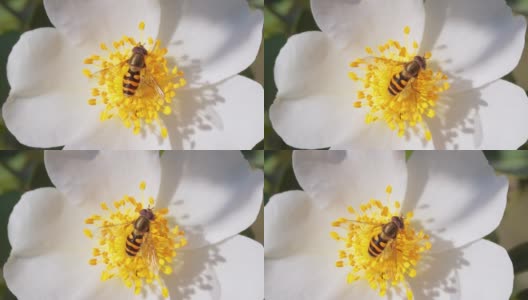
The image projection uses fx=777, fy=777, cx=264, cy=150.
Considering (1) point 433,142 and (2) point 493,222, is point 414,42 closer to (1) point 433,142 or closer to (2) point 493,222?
(1) point 433,142

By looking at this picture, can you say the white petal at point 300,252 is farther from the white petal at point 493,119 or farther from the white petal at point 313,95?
the white petal at point 493,119

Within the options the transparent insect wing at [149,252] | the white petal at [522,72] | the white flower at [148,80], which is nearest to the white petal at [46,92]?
the white flower at [148,80]

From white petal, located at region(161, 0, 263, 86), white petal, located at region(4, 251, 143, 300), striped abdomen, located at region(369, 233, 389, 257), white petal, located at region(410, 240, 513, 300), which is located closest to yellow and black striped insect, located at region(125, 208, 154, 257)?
white petal, located at region(4, 251, 143, 300)

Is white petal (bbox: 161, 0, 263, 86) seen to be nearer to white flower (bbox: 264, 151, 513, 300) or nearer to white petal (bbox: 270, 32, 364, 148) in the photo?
white petal (bbox: 270, 32, 364, 148)

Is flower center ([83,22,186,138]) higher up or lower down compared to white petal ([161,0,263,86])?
lower down

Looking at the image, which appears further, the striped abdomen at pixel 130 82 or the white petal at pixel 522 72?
the white petal at pixel 522 72

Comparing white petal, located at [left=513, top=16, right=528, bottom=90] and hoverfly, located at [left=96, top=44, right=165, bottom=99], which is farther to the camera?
white petal, located at [left=513, top=16, right=528, bottom=90]
